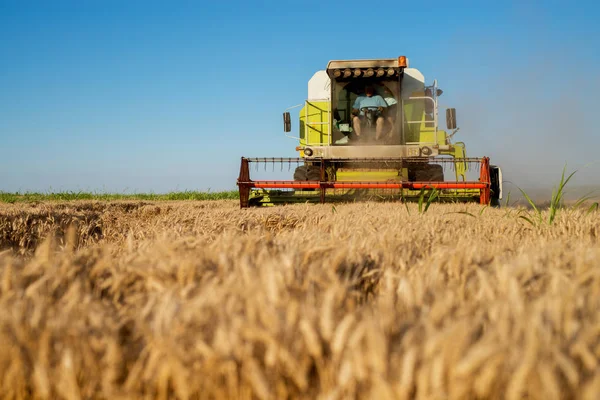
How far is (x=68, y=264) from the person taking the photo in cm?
138

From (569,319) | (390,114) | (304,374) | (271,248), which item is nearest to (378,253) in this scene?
(271,248)

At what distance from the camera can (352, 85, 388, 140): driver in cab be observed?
9.21 metres

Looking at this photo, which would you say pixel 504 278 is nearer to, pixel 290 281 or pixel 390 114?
pixel 290 281

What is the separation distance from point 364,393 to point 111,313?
1.93 feet

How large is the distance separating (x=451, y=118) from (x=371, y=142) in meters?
1.55

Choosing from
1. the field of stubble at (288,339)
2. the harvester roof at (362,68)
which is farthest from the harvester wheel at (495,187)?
the field of stubble at (288,339)

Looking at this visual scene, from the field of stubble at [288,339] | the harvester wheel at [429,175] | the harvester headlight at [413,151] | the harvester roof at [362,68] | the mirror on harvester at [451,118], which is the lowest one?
the field of stubble at [288,339]

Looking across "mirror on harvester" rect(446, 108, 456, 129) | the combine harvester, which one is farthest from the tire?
"mirror on harvester" rect(446, 108, 456, 129)

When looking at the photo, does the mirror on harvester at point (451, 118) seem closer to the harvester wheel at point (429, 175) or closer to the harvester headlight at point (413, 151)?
the harvester headlight at point (413, 151)

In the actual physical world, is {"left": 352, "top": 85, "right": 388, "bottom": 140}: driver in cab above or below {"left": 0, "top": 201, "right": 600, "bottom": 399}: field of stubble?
above

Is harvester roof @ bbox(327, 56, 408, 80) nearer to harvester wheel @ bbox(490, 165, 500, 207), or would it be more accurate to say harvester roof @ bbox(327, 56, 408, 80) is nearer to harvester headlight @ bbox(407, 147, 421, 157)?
harvester headlight @ bbox(407, 147, 421, 157)

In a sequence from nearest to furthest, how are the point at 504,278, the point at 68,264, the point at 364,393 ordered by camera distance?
the point at 364,393 < the point at 504,278 < the point at 68,264

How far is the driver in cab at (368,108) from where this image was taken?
921cm

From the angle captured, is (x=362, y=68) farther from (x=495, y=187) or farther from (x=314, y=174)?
(x=495, y=187)
